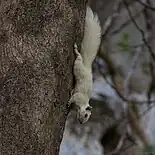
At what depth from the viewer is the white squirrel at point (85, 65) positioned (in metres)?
1.81

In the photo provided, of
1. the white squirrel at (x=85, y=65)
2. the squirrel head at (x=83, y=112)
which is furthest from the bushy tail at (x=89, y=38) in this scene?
the squirrel head at (x=83, y=112)

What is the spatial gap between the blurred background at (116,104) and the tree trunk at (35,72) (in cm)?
256

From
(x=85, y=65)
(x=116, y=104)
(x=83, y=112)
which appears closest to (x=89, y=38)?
(x=85, y=65)

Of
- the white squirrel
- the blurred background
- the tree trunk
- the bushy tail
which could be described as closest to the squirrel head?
the white squirrel

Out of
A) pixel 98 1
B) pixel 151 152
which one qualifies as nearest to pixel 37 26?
pixel 151 152

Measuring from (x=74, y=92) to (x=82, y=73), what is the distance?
0.26 feet

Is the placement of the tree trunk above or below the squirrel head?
above

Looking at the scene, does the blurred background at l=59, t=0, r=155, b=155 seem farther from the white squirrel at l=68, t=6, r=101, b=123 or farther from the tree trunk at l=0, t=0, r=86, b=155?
the tree trunk at l=0, t=0, r=86, b=155

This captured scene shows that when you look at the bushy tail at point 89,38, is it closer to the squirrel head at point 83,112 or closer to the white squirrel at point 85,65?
the white squirrel at point 85,65

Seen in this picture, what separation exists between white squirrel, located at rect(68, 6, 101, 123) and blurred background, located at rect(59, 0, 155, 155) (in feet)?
7.17

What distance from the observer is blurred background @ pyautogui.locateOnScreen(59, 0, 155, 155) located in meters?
4.46

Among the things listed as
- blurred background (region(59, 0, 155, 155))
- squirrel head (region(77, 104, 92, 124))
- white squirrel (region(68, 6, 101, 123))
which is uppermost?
white squirrel (region(68, 6, 101, 123))

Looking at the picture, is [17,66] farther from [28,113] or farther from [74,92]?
[74,92]

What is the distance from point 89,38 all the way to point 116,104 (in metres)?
3.31
